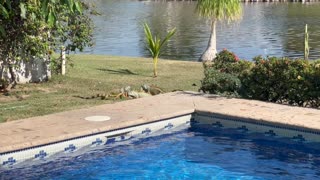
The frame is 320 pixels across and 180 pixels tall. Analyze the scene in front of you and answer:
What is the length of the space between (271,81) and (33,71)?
623 cm

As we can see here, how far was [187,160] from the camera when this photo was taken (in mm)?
9062

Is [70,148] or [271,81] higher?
[271,81]

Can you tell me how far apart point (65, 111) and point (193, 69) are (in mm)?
7792

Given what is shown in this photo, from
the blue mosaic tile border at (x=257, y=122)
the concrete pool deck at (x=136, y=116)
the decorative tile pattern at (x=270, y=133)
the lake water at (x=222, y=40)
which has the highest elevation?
the concrete pool deck at (x=136, y=116)

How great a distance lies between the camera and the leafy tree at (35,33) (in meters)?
11.4

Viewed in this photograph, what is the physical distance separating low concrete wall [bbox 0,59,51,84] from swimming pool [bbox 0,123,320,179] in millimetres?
5356

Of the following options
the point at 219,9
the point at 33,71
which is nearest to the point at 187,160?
the point at 33,71

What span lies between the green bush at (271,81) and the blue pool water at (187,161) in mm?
1782

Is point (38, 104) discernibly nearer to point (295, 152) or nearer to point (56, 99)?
point (56, 99)

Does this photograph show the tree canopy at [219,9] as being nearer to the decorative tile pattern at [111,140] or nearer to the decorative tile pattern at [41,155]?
the decorative tile pattern at [111,140]

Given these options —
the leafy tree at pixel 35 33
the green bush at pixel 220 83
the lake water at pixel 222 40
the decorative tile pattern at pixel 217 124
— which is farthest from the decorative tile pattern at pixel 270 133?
the lake water at pixel 222 40

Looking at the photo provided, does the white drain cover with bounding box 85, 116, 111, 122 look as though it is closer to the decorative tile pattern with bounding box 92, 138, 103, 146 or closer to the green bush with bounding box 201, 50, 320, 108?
the decorative tile pattern with bounding box 92, 138, 103, 146

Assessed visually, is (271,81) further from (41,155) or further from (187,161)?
(41,155)

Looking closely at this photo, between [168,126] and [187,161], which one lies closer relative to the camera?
[187,161]
